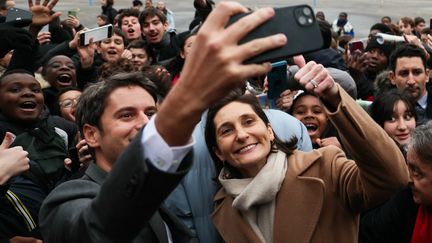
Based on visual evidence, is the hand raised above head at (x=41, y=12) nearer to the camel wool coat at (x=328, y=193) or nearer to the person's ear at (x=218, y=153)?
the person's ear at (x=218, y=153)

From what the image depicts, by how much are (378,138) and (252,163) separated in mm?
548

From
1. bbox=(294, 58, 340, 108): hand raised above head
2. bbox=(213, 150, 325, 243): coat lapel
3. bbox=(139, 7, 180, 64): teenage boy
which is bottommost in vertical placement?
bbox=(139, 7, 180, 64): teenage boy

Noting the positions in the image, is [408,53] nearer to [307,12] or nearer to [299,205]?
[299,205]

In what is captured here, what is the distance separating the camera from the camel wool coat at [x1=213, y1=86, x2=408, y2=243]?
218cm

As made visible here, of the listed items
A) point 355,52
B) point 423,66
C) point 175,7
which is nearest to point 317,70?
point 423,66

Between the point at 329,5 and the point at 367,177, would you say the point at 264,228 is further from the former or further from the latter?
the point at 329,5

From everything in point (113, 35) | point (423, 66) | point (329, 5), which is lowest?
point (329, 5)

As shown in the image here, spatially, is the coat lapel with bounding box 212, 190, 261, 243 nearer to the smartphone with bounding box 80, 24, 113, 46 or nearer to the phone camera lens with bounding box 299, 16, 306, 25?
the phone camera lens with bounding box 299, 16, 306, 25

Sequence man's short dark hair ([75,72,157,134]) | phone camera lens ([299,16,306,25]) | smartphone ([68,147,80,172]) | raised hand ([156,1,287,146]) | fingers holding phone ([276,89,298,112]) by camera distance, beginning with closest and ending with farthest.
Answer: raised hand ([156,1,287,146]), phone camera lens ([299,16,306,25]), man's short dark hair ([75,72,157,134]), smartphone ([68,147,80,172]), fingers holding phone ([276,89,298,112])

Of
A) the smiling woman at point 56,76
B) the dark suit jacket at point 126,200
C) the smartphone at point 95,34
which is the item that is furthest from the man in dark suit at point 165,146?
the smartphone at point 95,34

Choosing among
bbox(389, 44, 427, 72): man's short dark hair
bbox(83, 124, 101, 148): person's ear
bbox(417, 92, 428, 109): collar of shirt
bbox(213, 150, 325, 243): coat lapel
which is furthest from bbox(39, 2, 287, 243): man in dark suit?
bbox(389, 44, 427, 72): man's short dark hair

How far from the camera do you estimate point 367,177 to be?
2.19 meters

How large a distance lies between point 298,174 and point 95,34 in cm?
412

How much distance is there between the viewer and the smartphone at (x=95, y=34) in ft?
20.1
